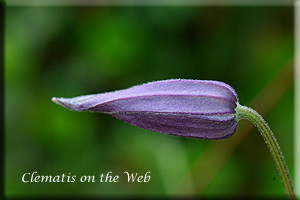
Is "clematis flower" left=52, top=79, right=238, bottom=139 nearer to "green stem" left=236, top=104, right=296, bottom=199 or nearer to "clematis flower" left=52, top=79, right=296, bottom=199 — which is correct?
"clematis flower" left=52, top=79, right=296, bottom=199

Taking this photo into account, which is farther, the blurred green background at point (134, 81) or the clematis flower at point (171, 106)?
the blurred green background at point (134, 81)

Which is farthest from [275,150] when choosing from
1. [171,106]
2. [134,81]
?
[134,81]

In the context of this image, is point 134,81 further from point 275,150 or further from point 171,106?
point 275,150

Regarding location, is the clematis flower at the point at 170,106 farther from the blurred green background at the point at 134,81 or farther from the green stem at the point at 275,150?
the blurred green background at the point at 134,81

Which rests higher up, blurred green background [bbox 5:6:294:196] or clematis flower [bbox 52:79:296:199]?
clematis flower [bbox 52:79:296:199]

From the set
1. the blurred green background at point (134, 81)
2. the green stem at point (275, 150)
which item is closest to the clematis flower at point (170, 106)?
the green stem at point (275, 150)

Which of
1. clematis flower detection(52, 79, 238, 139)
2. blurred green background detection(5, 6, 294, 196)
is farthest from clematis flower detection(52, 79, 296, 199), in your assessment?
blurred green background detection(5, 6, 294, 196)

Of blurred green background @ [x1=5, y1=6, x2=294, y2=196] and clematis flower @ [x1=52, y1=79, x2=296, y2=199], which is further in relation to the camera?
blurred green background @ [x1=5, y1=6, x2=294, y2=196]
